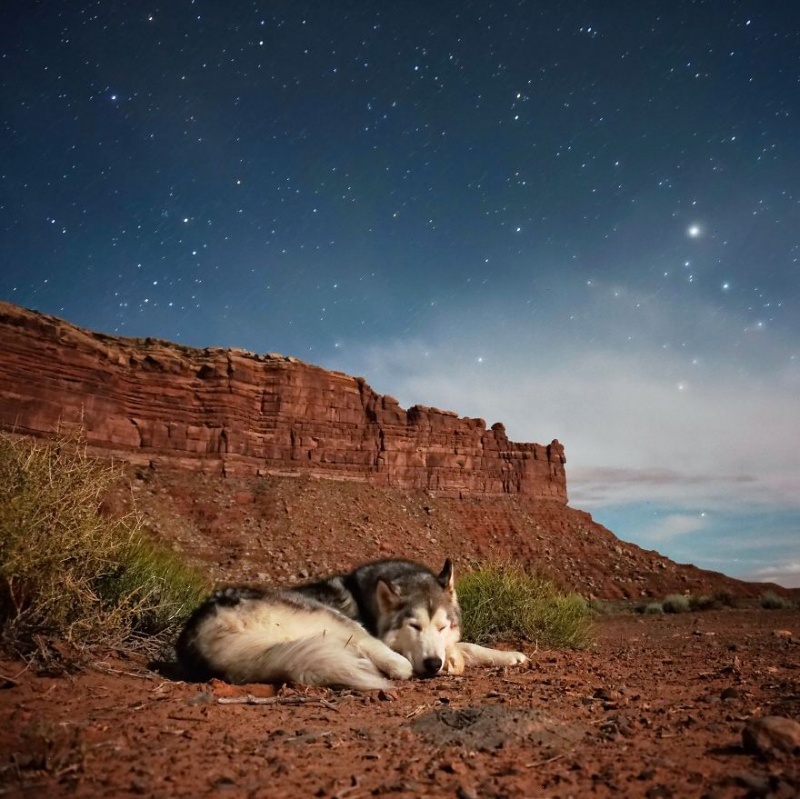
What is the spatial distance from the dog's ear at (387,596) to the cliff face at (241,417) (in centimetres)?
3732

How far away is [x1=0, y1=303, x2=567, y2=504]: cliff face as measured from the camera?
3950 centimetres

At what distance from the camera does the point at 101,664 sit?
479cm

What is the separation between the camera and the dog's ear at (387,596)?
539cm

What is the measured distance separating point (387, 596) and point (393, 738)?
2390 mm

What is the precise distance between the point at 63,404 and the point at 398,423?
31.1 metres

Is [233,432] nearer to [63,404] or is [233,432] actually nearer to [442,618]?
[63,404]

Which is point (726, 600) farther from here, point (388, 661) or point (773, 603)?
point (388, 661)

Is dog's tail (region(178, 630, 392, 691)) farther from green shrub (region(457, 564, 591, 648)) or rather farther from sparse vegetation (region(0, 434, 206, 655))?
green shrub (region(457, 564, 591, 648))

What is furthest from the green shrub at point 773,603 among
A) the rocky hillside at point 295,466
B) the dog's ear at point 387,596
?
the dog's ear at point 387,596

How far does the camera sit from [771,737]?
2426 millimetres

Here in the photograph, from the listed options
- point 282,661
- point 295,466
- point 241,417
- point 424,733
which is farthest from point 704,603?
point 241,417

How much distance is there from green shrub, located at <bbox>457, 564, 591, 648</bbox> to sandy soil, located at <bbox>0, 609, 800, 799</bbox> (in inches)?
138

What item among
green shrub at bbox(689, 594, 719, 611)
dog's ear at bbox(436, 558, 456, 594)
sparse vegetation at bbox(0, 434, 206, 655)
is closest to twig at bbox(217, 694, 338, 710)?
sparse vegetation at bbox(0, 434, 206, 655)

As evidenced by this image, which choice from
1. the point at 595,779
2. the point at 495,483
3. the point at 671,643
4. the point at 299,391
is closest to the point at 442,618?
the point at 595,779
